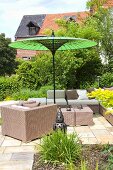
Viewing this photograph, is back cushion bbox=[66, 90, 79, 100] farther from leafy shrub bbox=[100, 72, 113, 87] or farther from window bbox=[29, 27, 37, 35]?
window bbox=[29, 27, 37, 35]

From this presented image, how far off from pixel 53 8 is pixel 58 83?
809 inches

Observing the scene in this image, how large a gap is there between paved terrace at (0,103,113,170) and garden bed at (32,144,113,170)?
0.58ft

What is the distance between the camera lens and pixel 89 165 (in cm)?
527

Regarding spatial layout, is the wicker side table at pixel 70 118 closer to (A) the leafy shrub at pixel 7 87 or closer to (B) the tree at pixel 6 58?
(A) the leafy shrub at pixel 7 87

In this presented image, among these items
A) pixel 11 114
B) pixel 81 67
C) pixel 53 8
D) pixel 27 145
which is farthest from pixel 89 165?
pixel 53 8

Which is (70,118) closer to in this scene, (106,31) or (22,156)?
(22,156)

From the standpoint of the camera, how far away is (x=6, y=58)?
39.5 m

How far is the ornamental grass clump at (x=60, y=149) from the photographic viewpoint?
5.45m

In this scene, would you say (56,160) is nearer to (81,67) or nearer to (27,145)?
(27,145)

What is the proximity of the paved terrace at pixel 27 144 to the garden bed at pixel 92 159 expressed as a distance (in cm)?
18

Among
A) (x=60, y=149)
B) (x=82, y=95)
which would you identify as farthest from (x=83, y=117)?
(x=60, y=149)

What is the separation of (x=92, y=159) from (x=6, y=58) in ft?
115

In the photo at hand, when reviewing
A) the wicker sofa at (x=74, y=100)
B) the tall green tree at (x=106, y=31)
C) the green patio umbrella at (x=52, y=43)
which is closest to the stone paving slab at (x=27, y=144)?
the wicker sofa at (x=74, y=100)

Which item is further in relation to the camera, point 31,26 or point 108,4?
point 31,26
